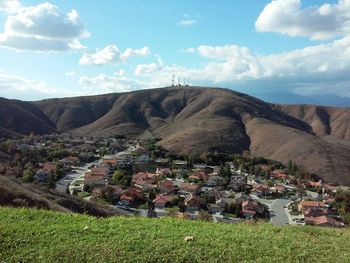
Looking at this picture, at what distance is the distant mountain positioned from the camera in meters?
87.1

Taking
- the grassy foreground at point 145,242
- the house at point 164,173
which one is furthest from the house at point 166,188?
the grassy foreground at point 145,242

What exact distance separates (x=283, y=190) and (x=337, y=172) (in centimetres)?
1805

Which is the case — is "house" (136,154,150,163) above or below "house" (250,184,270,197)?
above

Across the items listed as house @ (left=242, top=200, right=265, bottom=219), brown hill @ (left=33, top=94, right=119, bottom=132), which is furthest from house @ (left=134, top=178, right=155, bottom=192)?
brown hill @ (left=33, top=94, right=119, bottom=132)

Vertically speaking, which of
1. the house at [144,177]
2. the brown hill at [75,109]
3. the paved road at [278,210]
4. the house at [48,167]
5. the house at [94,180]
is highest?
the brown hill at [75,109]

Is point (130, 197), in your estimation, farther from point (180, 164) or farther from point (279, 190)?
point (180, 164)

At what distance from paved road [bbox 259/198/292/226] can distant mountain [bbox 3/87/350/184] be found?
19954 millimetres

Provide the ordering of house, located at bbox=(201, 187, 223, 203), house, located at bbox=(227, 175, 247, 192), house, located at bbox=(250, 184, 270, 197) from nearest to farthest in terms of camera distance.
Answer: house, located at bbox=(201, 187, 223, 203), house, located at bbox=(250, 184, 270, 197), house, located at bbox=(227, 175, 247, 192)

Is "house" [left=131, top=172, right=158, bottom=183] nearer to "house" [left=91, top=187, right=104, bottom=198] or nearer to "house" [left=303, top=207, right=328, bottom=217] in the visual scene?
"house" [left=91, top=187, right=104, bottom=198]

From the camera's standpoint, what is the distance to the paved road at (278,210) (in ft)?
135

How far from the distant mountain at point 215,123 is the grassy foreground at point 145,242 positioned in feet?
212

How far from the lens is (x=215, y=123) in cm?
11538

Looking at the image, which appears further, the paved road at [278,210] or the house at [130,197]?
the house at [130,197]

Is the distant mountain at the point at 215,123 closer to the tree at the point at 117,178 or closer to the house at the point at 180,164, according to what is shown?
the house at the point at 180,164
